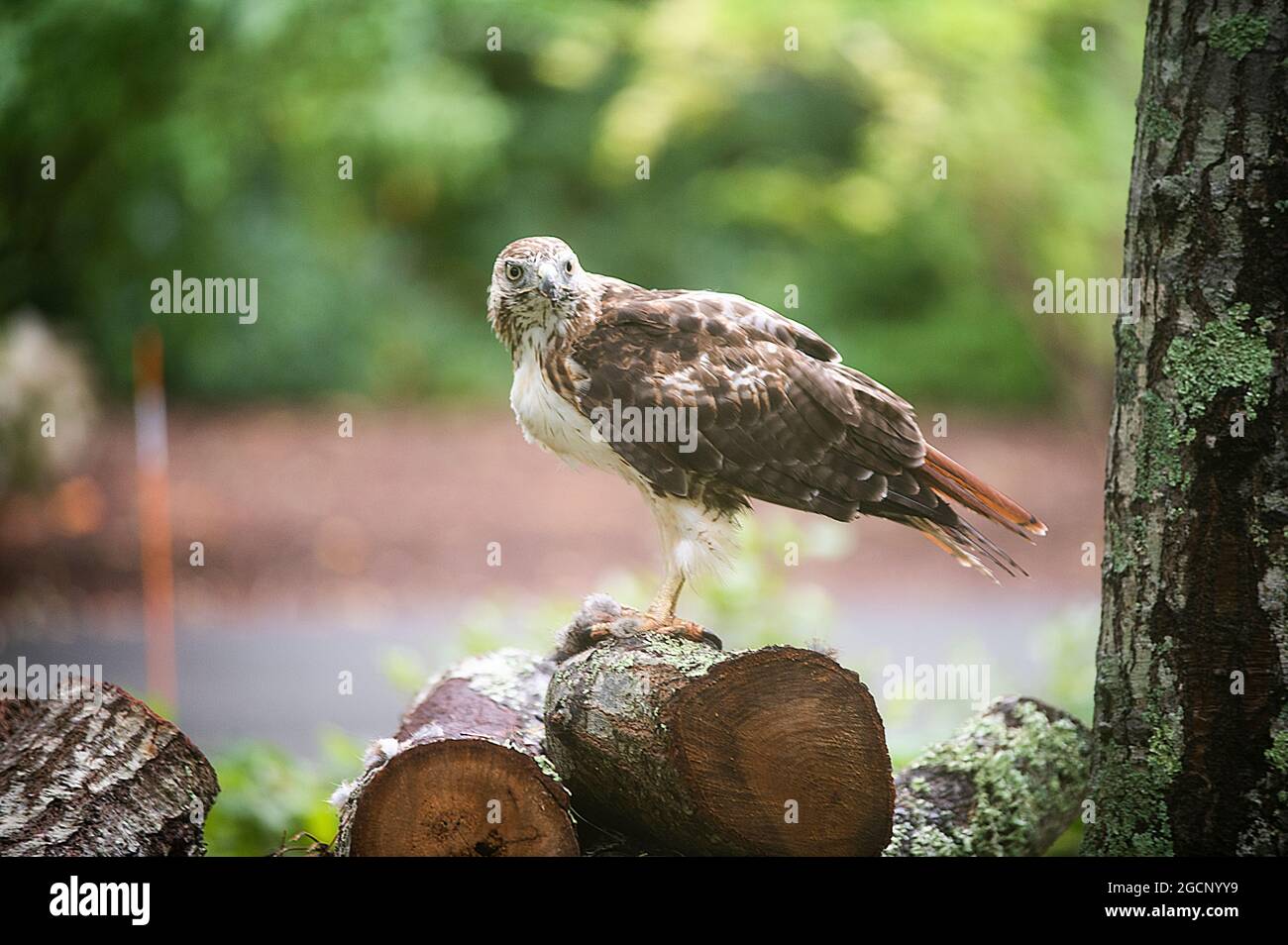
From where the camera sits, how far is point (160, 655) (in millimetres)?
5887

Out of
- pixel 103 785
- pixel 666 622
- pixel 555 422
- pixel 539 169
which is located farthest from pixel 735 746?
pixel 539 169

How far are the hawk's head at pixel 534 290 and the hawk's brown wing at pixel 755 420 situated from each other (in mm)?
85

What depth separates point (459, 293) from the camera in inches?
365

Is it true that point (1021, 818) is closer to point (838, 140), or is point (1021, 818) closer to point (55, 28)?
point (55, 28)

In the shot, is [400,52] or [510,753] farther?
[400,52]

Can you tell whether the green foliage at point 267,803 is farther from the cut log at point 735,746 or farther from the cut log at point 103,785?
the cut log at point 735,746

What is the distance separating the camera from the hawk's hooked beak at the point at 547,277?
2779 mm

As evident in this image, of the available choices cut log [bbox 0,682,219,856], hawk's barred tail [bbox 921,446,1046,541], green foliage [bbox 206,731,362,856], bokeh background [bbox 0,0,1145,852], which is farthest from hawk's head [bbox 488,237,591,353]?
green foliage [bbox 206,731,362,856]

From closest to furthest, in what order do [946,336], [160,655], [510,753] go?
[510,753]
[160,655]
[946,336]

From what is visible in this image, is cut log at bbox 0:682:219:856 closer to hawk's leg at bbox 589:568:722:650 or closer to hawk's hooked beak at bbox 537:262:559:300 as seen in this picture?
hawk's leg at bbox 589:568:722:650

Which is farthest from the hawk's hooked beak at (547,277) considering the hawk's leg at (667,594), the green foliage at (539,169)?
the green foliage at (539,169)

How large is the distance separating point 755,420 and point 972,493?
0.55 meters
